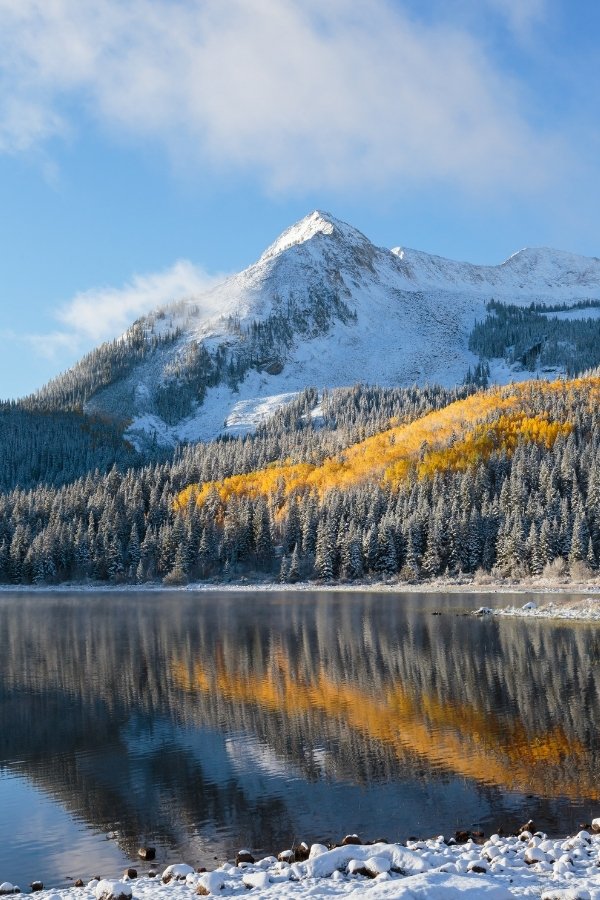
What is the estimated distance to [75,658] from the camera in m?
50.6

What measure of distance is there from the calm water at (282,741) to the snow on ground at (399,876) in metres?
2.07

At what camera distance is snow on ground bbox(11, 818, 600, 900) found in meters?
14.1

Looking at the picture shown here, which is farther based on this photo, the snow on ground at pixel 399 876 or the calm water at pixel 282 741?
the calm water at pixel 282 741

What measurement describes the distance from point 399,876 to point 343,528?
117m

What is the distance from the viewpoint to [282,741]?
28.8 m

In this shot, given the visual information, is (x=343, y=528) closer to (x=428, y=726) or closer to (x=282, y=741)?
(x=428, y=726)

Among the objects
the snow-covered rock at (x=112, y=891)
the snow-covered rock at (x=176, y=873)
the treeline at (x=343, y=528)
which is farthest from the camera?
the treeline at (x=343, y=528)

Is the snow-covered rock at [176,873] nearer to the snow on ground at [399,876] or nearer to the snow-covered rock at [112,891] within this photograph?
the snow on ground at [399,876]

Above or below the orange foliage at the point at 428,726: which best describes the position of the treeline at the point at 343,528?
above

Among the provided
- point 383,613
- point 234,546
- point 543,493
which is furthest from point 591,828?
point 234,546

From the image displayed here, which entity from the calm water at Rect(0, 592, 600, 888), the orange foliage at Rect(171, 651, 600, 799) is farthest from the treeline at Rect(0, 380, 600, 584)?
the orange foliage at Rect(171, 651, 600, 799)

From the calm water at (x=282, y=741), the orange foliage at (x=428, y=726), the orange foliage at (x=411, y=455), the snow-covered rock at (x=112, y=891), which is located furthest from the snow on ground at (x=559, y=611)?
the orange foliage at (x=411, y=455)

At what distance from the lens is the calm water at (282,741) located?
2033cm

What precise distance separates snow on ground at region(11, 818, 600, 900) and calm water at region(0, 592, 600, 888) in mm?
2065
